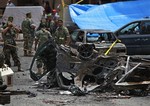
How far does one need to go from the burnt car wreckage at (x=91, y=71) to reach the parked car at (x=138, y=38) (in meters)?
5.02

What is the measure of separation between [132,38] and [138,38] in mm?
213

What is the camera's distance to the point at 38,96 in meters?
9.46

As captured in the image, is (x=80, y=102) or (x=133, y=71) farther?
(x=133, y=71)

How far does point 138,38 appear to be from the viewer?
1539 cm

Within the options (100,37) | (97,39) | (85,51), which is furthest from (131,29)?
(85,51)

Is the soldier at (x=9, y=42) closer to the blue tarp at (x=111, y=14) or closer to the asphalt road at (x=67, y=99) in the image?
the asphalt road at (x=67, y=99)

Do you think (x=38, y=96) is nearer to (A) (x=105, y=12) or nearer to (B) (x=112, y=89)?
(B) (x=112, y=89)

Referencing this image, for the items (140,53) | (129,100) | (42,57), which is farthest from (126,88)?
(140,53)

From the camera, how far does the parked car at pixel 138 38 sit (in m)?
15.4

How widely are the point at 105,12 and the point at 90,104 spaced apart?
12047 mm

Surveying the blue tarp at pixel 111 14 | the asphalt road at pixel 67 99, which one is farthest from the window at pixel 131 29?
the asphalt road at pixel 67 99

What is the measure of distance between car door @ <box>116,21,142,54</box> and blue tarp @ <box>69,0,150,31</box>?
11.5ft

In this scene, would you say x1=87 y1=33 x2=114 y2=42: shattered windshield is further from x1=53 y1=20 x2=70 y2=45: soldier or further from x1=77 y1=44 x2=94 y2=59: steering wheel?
x1=77 y1=44 x2=94 y2=59: steering wheel

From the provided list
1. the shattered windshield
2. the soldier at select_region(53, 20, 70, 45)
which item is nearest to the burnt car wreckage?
the soldier at select_region(53, 20, 70, 45)
